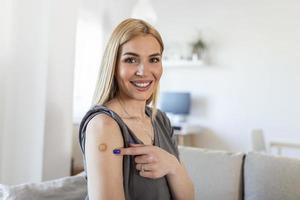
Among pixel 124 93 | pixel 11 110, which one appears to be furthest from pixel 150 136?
pixel 11 110

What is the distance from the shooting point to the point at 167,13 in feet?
14.6

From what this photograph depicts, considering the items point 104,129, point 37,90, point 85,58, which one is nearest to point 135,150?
point 104,129

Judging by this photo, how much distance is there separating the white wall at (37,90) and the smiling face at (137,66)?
39.4 inches

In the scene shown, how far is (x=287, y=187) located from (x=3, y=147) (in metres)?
1.48

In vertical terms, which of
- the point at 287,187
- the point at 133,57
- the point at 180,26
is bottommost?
the point at 287,187

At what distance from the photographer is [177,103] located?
419cm

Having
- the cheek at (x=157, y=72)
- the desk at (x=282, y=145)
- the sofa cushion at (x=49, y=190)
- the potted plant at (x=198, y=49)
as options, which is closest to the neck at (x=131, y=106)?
the cheek at (x=157, y=72)

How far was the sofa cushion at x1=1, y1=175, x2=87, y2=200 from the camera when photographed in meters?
1.05

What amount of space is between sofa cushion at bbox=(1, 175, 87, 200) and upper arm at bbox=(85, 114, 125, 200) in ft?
1.27

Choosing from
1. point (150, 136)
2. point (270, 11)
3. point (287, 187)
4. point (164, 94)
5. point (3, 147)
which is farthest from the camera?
point (164, 94)

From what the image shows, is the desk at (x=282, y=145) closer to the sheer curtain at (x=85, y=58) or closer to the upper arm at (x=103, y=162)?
the sheer curtain at (x=85, y=58)

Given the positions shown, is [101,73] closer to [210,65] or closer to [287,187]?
[287,187]

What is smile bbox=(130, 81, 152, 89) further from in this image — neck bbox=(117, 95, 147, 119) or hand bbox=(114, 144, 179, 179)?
hand bbox=(114, 144, 179, 179)

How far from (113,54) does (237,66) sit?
10.9 ft
